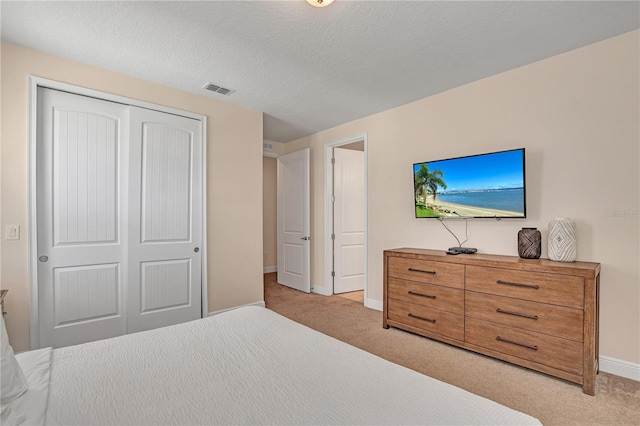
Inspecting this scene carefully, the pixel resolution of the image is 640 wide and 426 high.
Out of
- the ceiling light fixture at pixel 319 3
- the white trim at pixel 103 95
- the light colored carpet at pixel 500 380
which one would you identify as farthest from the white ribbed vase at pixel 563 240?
the white trim at pixel 103 95

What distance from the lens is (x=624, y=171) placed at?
2.32 metres

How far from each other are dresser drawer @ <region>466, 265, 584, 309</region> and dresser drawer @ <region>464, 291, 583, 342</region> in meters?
0.04

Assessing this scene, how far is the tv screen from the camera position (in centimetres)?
272

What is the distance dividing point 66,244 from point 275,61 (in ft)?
7.80

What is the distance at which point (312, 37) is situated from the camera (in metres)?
2.33

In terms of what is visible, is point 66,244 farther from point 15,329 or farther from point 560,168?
point 560,168

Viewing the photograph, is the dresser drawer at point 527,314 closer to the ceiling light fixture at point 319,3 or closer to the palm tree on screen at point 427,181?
the palm tree on screen at point 427,181

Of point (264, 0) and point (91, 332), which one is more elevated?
point (264, 0)

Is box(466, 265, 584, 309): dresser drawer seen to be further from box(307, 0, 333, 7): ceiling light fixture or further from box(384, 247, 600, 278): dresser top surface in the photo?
box(307, 0, 333, 7): ceiling light fixture

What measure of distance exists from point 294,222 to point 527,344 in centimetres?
360

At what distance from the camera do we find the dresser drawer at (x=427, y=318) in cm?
279

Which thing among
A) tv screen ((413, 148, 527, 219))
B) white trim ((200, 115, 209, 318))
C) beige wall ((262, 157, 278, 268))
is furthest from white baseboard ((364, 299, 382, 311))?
beige wall ((262, 157, 278, 268))

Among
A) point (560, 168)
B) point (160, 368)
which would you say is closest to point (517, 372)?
point (560, 168)

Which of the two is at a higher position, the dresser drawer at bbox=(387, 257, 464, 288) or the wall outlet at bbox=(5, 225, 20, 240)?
the wall outlet at bbox=(5, 225, 20, 240)
